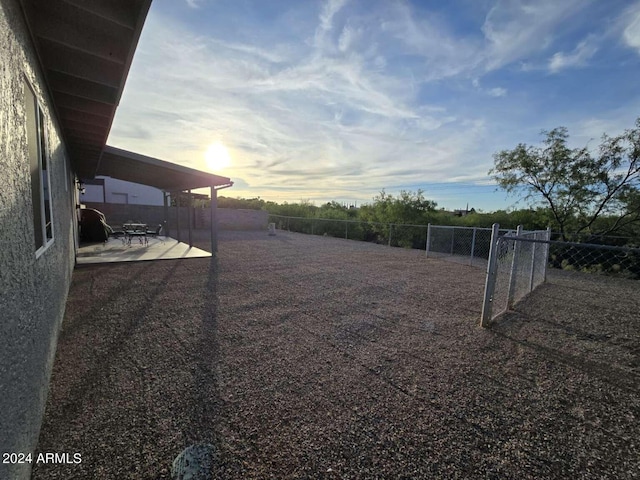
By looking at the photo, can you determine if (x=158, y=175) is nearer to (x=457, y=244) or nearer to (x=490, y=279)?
(x=490, y=279)

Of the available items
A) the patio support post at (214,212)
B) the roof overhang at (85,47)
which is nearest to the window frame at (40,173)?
the roof overhang at (85,47)

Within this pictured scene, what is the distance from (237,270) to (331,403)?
187 inches

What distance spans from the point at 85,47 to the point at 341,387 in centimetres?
340

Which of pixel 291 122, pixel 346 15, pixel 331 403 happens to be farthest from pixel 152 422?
pixel 291 122

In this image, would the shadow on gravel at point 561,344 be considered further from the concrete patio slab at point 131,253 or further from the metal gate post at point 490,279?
the concrete patio slab at point 131,253

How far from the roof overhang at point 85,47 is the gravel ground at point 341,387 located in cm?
258

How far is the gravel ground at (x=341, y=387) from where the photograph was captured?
5.04 ft

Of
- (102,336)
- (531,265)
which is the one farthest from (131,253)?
(531,265)

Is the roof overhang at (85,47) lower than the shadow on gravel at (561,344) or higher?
higher

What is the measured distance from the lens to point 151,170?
7520 mm

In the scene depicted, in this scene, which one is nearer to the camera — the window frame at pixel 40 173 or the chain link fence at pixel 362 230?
the window frame at pixel 40 173

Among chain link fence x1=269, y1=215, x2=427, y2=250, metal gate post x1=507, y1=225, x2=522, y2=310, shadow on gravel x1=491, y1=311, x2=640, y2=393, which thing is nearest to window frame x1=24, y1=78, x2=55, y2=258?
shadow on gravel x1=491, y1=311, x2=640, y2=393

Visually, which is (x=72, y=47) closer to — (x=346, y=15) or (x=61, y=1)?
(x=61, y=1)

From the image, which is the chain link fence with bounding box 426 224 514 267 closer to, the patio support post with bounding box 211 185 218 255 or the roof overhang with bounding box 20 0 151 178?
the patio support post with bounding box 211 185 218 255
